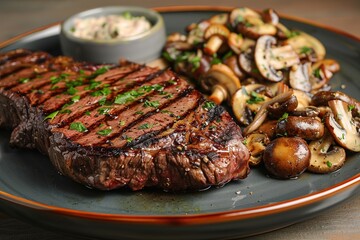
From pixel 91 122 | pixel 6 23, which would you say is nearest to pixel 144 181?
pixel 91 122

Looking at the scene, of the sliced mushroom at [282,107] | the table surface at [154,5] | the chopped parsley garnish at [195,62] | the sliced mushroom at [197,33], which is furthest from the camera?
the table surface at [154,5]

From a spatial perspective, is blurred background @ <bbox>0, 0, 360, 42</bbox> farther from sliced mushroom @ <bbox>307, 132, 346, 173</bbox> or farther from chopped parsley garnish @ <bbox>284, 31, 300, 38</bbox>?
sliced mushroom @ <bbox>307, 132, 346, 173</bbox>

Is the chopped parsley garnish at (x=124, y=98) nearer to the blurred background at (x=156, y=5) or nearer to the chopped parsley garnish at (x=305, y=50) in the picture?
the chopped parsley garnish at (x=305, y=50)

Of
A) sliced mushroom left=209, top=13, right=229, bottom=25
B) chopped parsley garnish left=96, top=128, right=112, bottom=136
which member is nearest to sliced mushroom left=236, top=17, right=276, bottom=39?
sliced mushroom left=209, top=13, right=229, bottom=25

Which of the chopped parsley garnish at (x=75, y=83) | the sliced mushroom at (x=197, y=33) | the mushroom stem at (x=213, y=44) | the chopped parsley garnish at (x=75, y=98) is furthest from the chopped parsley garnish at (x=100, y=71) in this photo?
the sliced mushroom at (x=197, y=33)

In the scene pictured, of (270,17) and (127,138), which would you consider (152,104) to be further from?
(270,17)

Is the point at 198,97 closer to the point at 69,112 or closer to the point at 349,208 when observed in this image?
the point at 69,112

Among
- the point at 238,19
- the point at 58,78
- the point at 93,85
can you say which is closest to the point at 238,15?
the point at 238,19
